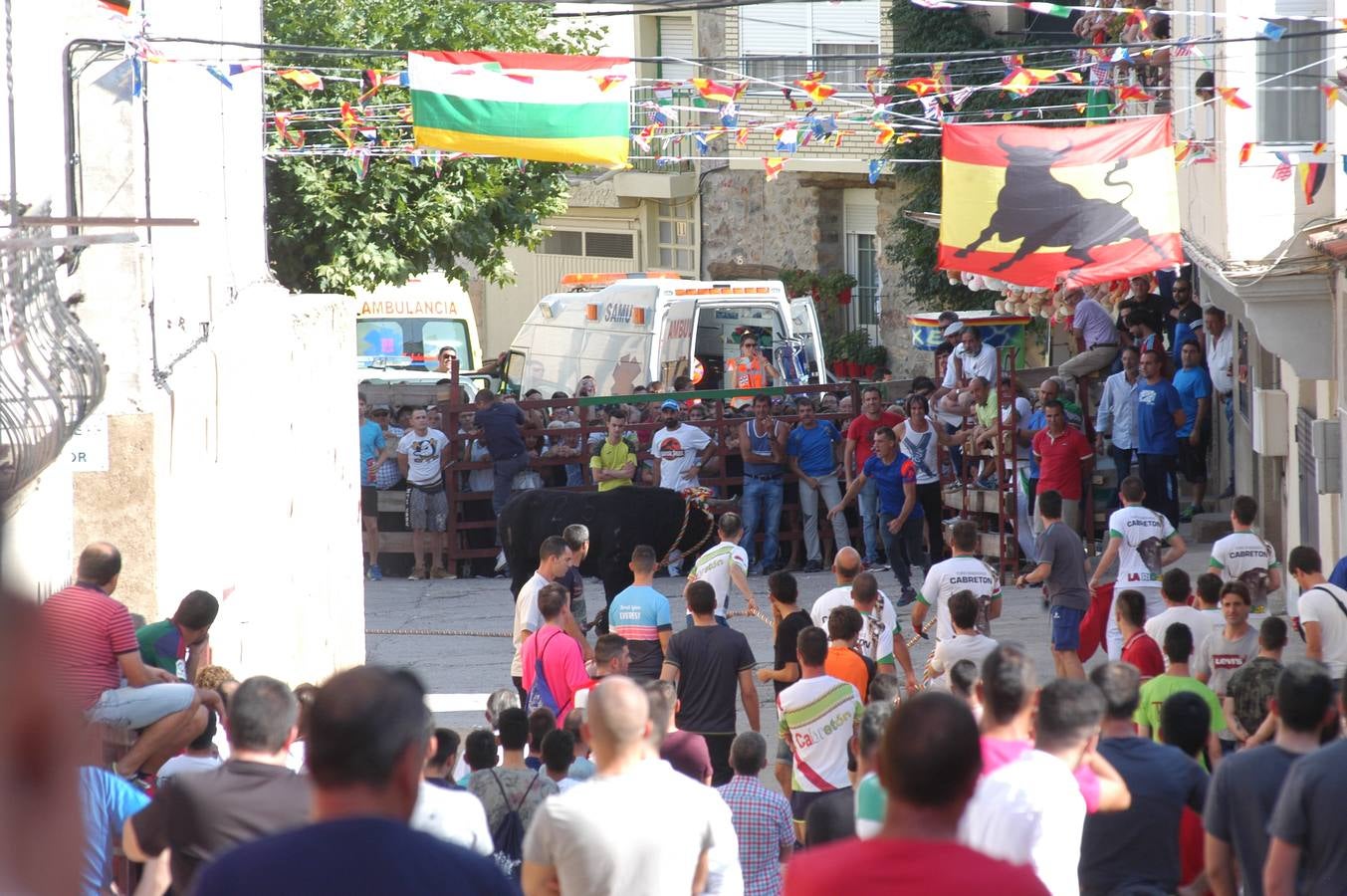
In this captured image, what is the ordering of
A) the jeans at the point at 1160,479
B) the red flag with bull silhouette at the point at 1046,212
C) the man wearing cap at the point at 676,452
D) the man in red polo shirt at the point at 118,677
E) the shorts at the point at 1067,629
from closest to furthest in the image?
the man in red polo shirt at the point at 118,677 < the red flag with bull silhouette at the point at 1046,212 < the shorts at the point at 1067,629 < the jeans at the point at 1160,479 < the man wearing cap at the point at 676,452

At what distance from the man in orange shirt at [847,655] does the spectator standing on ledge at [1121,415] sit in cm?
838

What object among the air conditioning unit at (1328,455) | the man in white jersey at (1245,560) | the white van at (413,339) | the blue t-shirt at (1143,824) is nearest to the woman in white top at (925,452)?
the air conditioning unit at (1328,455)

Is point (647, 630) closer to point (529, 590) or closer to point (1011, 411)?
point (529, 590)

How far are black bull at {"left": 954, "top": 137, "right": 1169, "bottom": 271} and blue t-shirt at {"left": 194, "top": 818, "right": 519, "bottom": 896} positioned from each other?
810cm

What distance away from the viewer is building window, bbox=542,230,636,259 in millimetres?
37125

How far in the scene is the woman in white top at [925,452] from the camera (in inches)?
632

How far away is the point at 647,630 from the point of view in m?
9.73

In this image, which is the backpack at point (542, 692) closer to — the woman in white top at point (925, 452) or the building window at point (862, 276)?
the woman in white top at point (925, 452)

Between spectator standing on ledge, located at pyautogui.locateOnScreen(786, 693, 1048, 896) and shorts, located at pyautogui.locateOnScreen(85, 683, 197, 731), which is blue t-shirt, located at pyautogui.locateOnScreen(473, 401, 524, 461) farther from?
spectator standing on ledge, located at pyautogui.locateOnScreen(786, 693, 1048, 896)

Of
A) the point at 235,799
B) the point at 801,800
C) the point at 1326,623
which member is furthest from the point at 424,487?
the point at 235,799

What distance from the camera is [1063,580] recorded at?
1095cm

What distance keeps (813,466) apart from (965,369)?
205cm

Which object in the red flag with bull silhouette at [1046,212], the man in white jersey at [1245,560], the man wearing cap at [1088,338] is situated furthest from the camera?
the man wearing cap at [1088,338]

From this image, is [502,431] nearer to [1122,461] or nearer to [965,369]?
[965,369]
